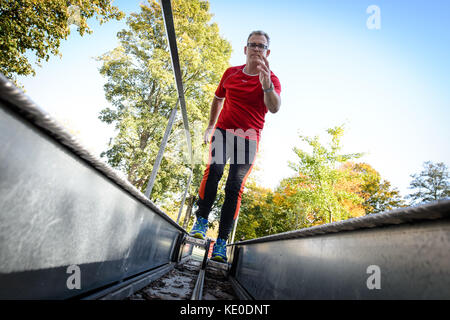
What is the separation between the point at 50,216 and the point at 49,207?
0.11ft

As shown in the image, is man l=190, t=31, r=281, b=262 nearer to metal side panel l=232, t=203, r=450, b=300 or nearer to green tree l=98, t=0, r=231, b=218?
metal side panel l=232, t=203, r=450, b=300

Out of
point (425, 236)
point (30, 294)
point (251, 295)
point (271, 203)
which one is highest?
point (271, 203)

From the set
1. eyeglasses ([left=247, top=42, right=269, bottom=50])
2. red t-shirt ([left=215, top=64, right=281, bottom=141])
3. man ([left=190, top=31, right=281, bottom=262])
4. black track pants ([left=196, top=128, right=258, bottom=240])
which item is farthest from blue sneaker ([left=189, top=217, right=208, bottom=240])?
eyeglasses ([left=247, top=42, right=269, bottom=50])

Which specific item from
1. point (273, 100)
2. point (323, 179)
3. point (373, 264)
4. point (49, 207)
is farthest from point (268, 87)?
point (323, 179)

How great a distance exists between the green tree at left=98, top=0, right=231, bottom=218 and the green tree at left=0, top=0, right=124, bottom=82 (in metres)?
4.08

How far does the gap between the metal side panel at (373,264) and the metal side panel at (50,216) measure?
0.95 m

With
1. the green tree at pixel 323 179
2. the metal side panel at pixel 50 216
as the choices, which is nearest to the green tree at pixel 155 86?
the green tree at pixel 323 179

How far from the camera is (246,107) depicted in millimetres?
2902

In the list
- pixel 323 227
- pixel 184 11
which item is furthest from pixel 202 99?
pixel 323 227

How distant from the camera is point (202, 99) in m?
14.9

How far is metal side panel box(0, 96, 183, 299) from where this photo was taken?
57 centimetres

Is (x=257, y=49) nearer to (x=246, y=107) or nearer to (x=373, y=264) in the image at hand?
(x=246, y=107)

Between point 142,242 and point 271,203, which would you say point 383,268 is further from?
point 271,203
